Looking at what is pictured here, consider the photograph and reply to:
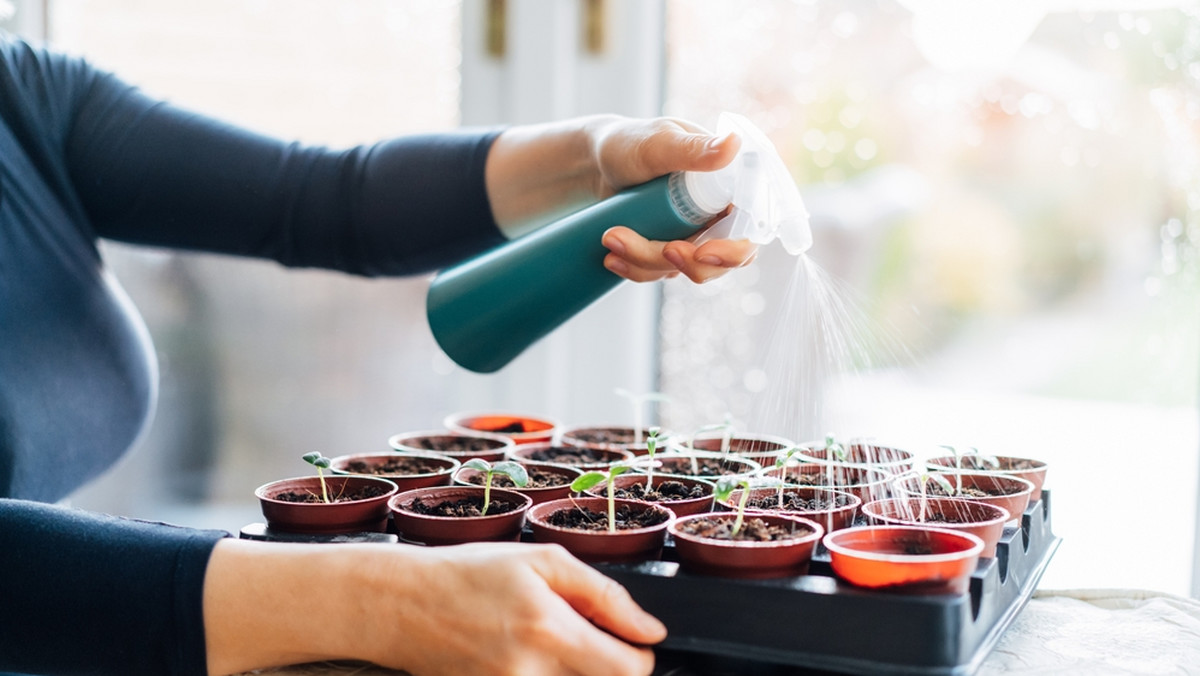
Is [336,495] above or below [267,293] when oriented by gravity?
below

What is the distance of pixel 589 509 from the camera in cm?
95

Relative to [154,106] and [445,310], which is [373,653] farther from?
[154,106]

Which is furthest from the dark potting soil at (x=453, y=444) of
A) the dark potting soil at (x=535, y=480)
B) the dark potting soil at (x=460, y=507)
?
the dark potting soil at (x=460, y=507)

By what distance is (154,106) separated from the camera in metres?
1.26

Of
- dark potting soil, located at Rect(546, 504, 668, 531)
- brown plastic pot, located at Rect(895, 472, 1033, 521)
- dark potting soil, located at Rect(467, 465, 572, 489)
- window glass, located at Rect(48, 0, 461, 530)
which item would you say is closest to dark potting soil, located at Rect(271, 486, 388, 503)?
dark potting soil, located at Rect(467, 465, 572, 489)

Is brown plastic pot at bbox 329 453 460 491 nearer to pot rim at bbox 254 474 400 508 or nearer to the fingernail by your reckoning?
pot rim at bbox 254 474 400 508

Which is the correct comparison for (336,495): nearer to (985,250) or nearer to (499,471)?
(499,471)

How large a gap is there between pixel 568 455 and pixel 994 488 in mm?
517

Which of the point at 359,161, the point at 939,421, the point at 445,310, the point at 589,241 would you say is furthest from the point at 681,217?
the point at 939,421

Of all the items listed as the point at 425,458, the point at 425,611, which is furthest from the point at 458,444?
the point at 425,611

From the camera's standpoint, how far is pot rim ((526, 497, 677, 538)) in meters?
0.84

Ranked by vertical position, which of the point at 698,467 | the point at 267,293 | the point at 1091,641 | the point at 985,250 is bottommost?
the point at 1091,641

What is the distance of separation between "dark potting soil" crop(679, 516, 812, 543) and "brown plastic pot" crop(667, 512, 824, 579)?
2 centimetres

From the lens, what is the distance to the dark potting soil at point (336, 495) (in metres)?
1.01
